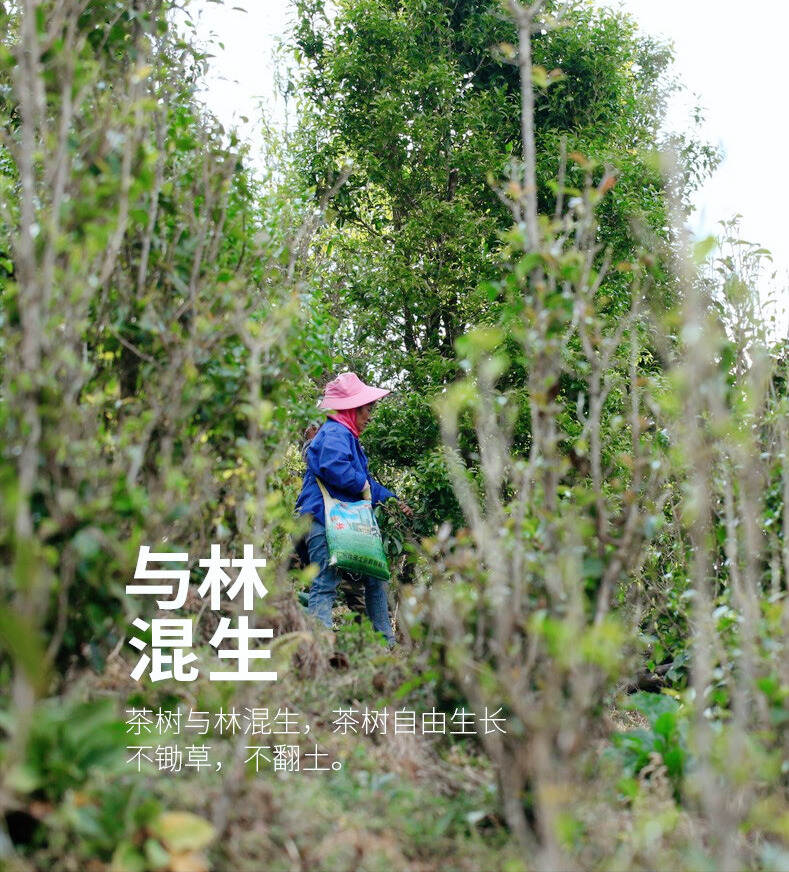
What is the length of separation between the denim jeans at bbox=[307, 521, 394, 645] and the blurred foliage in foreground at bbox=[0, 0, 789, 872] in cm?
62

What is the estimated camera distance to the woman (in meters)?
5.12

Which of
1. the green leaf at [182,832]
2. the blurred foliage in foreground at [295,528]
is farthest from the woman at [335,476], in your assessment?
the green leaf at [182,832]

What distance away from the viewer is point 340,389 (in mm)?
5473

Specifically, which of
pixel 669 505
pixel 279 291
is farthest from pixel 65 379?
pixel 669 505

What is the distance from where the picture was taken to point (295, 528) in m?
3.05

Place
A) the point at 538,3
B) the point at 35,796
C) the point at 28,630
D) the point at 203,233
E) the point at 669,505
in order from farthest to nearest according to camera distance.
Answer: the point at 669,505, the point at 203,233, the point at 538,3, the point at 35,796, the point at 28,630

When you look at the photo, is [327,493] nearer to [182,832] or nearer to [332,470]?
[332,470]

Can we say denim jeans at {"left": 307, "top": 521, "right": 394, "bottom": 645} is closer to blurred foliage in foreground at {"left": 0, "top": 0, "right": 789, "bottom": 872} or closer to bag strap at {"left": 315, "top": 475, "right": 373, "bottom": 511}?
bag strap at {"left": 315, "top": 475, "right": 373, "bottom": 511}

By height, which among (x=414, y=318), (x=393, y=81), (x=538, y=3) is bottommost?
(x=538, y=3)

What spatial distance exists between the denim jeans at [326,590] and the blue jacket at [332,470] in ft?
0.45

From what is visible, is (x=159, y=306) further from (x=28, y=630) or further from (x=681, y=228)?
(x=681, y=228)

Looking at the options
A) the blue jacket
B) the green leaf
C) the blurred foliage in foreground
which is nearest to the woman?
the blue jacket

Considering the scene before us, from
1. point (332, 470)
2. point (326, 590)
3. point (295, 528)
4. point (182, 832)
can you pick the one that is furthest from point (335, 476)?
point (182, 832)

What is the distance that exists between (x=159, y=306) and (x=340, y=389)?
248 centimetres
